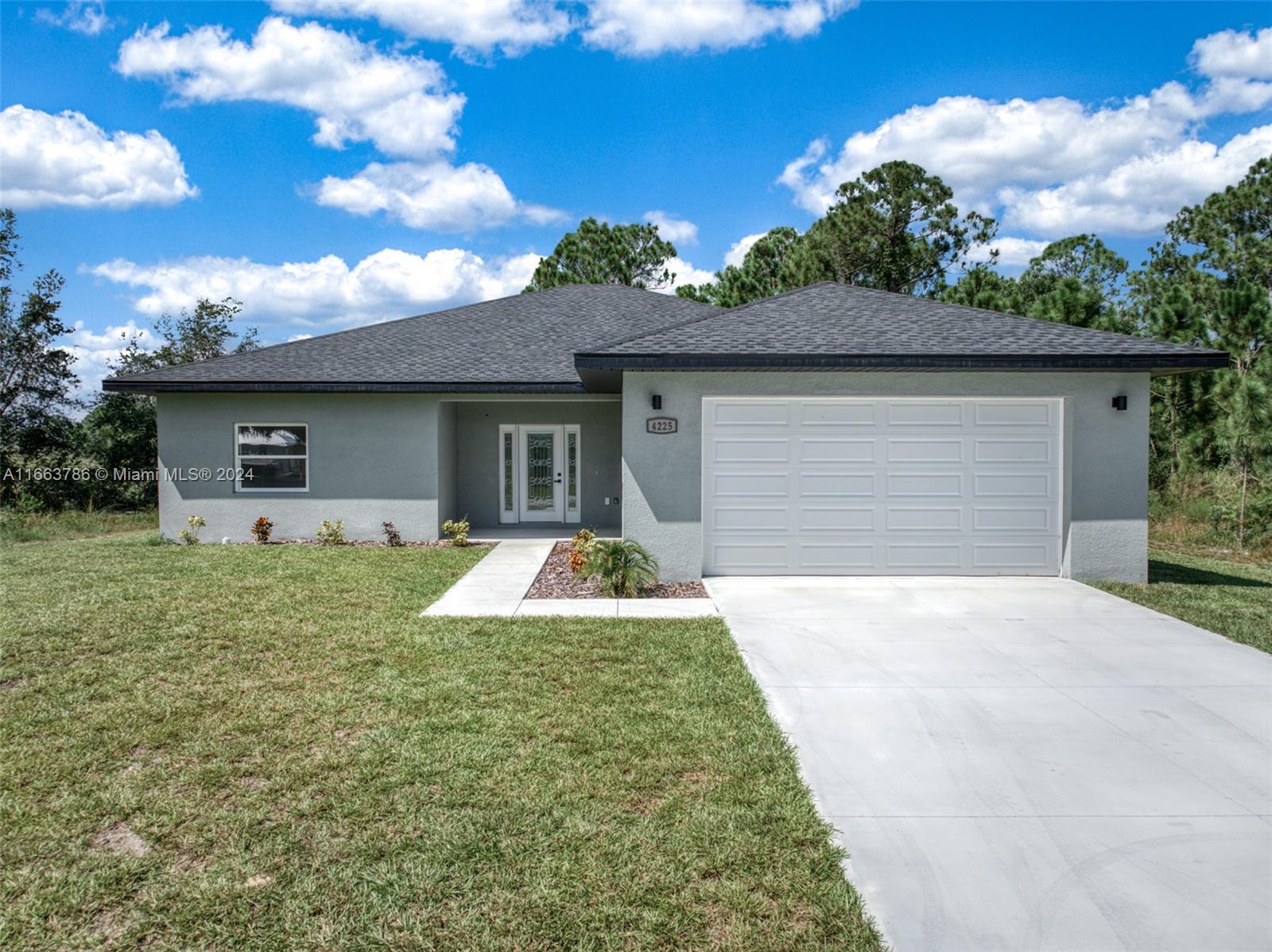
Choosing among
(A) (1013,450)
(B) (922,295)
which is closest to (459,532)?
(A) (1013,450)

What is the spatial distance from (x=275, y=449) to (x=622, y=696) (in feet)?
35.9

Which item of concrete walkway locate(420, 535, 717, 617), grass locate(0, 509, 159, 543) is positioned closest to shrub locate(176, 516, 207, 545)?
grass locate(0, 509, 159, 543)

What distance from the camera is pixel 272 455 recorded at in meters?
13.8

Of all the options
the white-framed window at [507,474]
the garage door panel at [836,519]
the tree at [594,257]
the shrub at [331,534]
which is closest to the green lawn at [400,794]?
the garage door panel at [836,519]

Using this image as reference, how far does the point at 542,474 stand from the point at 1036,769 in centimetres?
1240

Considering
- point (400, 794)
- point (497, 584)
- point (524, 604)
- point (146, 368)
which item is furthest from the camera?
point (146, 368)

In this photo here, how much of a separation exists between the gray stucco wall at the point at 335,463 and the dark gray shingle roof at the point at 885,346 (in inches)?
229

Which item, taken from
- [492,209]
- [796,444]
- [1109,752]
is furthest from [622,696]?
[492,209]

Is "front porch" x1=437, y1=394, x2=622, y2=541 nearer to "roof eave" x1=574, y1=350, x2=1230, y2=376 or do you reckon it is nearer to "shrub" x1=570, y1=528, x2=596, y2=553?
"shrub" x1=570, y1=528, x2=596, y2=553

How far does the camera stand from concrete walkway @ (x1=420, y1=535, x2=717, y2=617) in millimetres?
7902

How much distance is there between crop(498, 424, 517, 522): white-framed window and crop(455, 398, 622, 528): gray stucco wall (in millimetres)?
100

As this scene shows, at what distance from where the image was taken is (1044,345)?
962 cm

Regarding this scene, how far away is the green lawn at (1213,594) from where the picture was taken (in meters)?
7.52

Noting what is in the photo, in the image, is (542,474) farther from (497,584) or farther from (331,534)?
(497,584)
